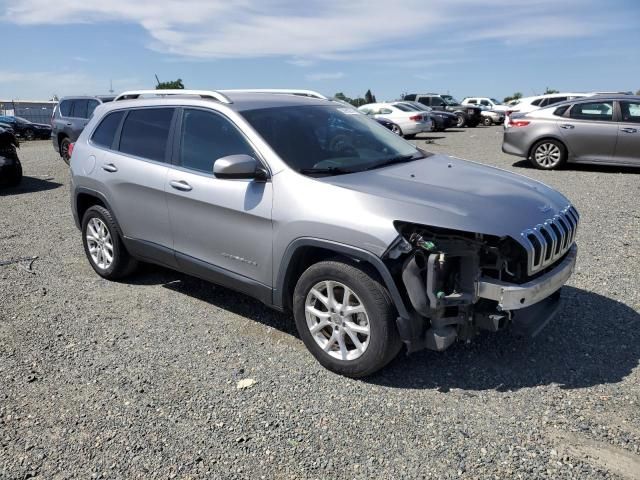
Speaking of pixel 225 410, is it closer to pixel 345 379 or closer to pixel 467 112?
pixel 345 379

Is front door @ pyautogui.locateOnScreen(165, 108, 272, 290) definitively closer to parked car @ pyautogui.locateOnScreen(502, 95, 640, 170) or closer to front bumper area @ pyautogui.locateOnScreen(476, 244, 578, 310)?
front bumper area @ pyautogui.locateOnScreen(476, 244, 578, 310)

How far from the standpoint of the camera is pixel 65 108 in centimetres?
1463

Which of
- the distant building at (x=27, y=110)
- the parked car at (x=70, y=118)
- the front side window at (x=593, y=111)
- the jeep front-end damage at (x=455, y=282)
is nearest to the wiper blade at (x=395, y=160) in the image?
the jeep front-end damage at (x=455, y=282)

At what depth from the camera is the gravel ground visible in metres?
2.86

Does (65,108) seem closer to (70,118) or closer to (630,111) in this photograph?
(70,118)

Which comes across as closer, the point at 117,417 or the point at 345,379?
the point at 117,417

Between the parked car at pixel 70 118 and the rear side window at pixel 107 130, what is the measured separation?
905cm

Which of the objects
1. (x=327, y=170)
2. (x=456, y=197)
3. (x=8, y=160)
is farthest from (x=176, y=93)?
(x=8, y=160)

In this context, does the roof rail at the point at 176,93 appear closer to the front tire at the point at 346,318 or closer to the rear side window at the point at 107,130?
the rear side window at the point at 107,130

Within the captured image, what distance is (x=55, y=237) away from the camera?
7.34 metres

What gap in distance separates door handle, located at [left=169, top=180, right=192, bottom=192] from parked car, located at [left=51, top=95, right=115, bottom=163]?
1053cm

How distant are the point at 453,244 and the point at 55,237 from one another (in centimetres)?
596

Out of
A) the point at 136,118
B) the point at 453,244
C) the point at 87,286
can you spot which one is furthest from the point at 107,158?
the point at 453,244

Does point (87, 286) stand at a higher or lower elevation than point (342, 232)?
lower
